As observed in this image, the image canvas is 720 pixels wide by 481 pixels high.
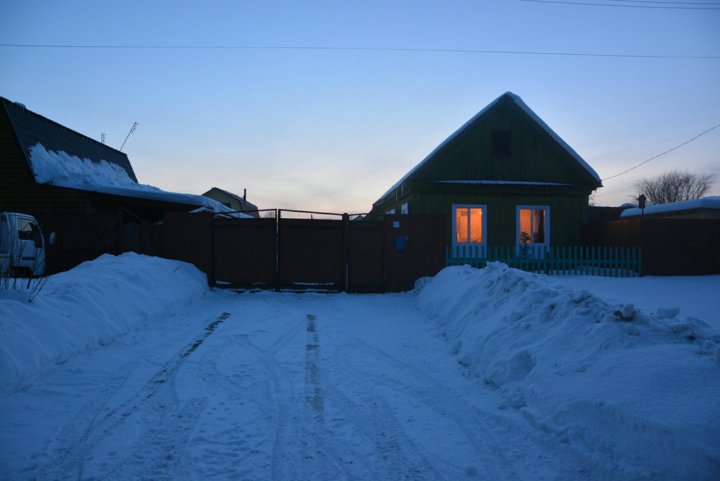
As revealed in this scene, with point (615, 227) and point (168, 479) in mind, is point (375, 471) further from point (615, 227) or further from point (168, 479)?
point (615, 227)

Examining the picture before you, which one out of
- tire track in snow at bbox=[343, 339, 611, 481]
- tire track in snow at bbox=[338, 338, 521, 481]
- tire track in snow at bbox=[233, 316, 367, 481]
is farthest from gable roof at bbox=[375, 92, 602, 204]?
tire track in snow at bbox=[343, 339, 611, 481]

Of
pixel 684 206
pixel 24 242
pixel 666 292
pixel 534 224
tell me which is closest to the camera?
pixel 24 242

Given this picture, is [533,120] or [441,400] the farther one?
[533,120]

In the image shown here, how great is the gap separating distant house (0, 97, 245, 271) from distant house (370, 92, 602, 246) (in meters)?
10.2

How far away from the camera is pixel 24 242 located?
10508mm

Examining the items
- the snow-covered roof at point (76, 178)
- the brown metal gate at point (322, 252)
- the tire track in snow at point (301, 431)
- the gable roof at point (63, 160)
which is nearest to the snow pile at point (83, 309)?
the brown metal gate at point (322, 252)

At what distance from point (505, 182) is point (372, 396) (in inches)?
617

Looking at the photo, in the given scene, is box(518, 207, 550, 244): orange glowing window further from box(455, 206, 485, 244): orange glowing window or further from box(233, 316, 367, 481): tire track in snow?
box(233, 316, 367, 481): tire track in snow

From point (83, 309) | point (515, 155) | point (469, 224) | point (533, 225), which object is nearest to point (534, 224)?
point (533, 225)

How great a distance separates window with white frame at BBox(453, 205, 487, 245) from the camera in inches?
717

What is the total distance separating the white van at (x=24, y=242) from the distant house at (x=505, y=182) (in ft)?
42.3

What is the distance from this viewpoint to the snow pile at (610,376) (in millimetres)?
2668

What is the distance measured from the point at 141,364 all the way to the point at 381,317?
470 centimetres

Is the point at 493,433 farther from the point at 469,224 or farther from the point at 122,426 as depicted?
the point at 469,224
